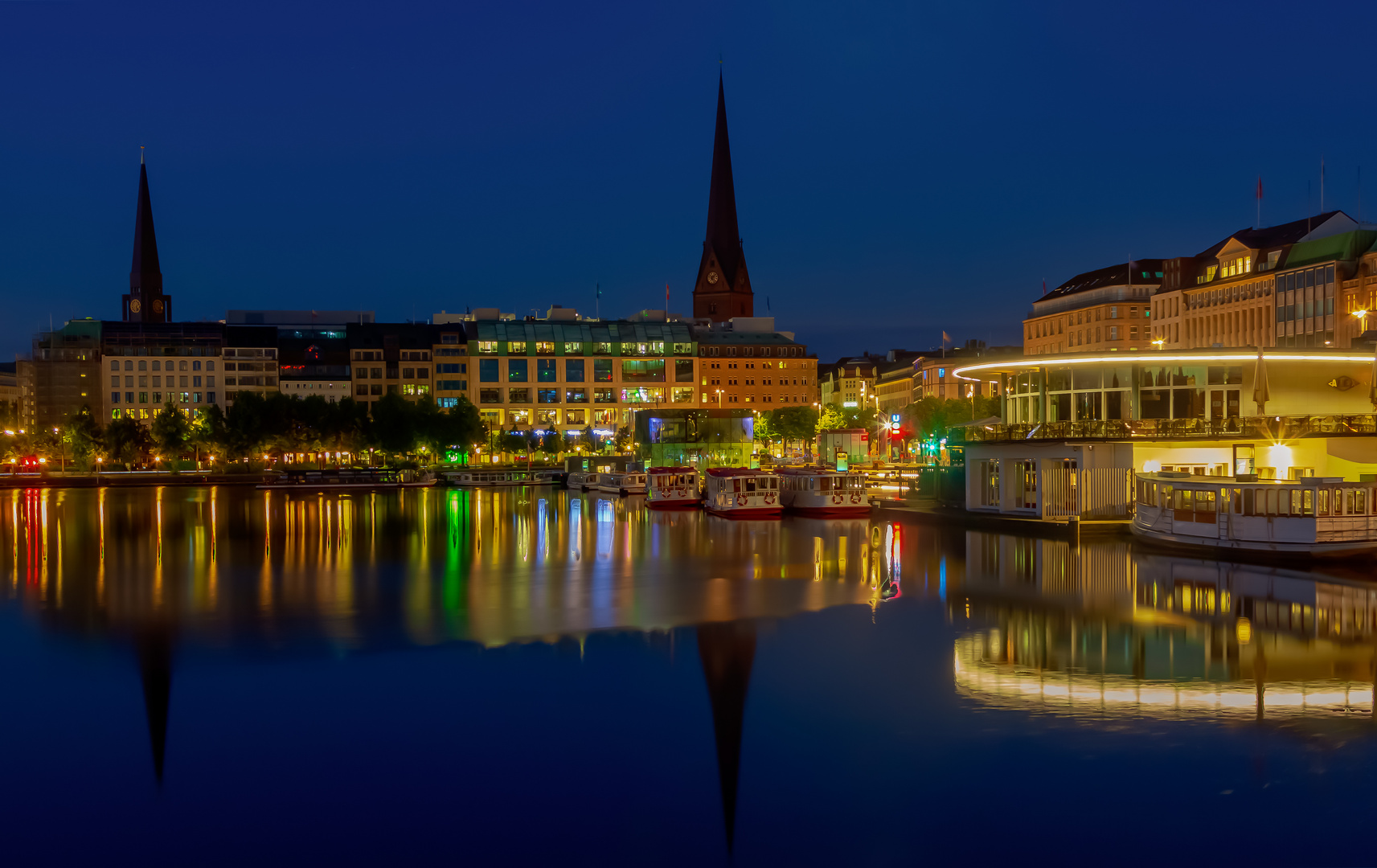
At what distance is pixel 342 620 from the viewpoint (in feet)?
84.4

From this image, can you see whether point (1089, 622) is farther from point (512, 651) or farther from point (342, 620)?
Result: point (342, 620)

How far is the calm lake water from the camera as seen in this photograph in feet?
41.4

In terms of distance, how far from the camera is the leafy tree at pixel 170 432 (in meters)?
123

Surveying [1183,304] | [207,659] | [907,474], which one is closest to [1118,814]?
[207,659]

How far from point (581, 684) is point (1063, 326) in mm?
127600

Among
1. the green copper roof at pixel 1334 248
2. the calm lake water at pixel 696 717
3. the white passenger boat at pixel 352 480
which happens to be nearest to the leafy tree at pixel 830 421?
the white passenger boat at pixel 352 480

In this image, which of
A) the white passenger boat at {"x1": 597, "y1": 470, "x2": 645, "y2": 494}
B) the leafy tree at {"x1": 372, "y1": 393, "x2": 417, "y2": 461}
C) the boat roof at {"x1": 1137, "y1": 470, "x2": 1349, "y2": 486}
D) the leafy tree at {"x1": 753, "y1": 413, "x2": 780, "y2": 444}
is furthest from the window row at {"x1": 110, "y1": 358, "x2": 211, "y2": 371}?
the boat roof at {"x1": 1137, "y1": 470, "x2": 1349, "y2": 486}

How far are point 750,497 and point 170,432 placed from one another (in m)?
86.5

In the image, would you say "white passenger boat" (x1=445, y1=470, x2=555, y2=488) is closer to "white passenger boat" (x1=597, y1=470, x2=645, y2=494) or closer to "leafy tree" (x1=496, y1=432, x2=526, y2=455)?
"white passenger boat" (x1=597, y1=470, x2=645, y2=494)

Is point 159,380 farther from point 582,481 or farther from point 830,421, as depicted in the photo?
point 830,421

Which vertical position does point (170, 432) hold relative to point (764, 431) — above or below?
above

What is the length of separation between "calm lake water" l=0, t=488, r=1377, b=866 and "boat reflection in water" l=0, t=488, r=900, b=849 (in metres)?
0.19

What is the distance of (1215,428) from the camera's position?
143ft

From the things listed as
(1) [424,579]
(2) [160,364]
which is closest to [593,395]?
(2) [160,364]
